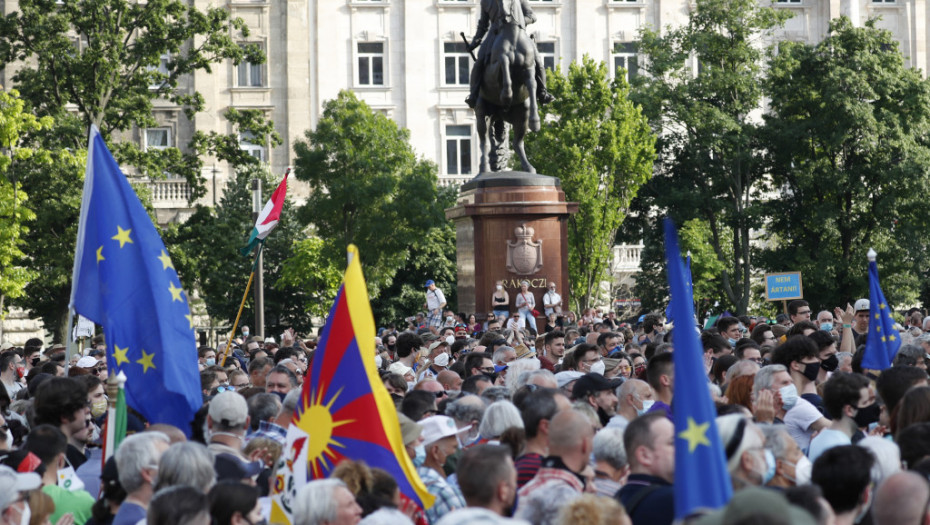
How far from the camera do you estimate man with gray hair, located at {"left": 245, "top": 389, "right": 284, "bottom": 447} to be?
30.4 ft

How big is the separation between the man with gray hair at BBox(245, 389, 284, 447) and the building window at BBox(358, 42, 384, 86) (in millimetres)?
55324

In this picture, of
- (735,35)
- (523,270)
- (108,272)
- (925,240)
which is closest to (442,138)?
(735,35)

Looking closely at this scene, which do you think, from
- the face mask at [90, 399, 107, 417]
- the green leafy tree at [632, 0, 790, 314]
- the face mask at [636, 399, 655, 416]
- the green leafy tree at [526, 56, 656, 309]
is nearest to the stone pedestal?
the face mask at [90, 399, 107, 417]

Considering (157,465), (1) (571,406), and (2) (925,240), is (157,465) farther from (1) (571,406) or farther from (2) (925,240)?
(2) (925,240)

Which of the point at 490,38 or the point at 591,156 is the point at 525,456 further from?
the point at 591,156

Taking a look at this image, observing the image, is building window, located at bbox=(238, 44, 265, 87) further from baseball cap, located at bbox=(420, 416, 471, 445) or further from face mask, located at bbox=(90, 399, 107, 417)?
baseball cap, located at bbox=(420, 416, 471, 445)

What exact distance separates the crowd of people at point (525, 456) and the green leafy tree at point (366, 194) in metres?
39.7

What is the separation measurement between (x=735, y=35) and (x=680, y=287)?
4612 cm

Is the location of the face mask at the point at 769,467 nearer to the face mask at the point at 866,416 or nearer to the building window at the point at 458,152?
the face mask at the point at 866,416

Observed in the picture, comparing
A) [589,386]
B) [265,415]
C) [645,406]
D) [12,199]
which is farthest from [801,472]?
[12,199]

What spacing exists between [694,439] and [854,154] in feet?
150

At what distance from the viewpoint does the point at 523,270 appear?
2411 centimetres

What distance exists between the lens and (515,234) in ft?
78.6

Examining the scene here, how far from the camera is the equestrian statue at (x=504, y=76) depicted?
23.7 metres
